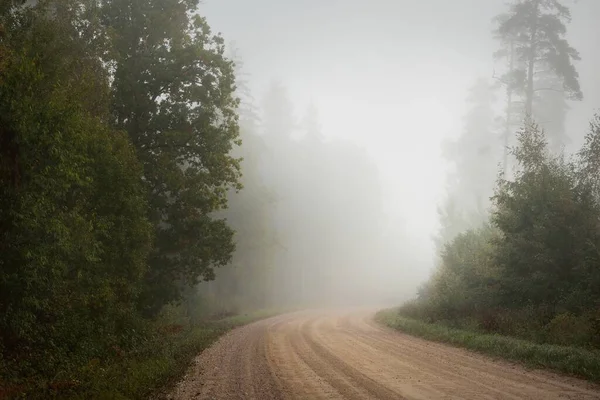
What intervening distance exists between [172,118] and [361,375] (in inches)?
584

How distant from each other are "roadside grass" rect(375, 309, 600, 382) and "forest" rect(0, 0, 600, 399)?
1351 mm

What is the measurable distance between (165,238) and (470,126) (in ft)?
154

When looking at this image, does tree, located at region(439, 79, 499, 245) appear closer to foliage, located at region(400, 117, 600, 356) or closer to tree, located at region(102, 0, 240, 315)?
foliage, located at region(400, 117, 600, 356)

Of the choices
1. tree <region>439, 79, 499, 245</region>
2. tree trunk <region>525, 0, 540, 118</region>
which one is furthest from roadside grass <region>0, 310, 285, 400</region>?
tree <region>439, 79, 499, 245</region>

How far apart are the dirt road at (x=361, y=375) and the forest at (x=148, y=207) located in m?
1.63

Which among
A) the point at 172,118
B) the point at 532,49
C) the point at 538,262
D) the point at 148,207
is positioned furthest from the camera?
the point at 532,49

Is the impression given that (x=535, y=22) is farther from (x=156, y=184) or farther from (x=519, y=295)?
(x=156, y=184)

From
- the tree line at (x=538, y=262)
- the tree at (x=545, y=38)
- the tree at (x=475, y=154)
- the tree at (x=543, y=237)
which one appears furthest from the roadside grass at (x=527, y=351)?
the tree at (x=475, y=154)

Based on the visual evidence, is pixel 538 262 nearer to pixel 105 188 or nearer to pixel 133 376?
pixel 133 376

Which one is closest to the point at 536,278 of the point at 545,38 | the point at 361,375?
the point at 361,375

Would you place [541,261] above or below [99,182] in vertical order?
below

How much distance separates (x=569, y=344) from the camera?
1495cm

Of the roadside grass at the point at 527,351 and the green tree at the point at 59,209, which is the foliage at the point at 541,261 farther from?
the green tree at the point at 59,209

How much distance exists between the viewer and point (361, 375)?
469 inches
